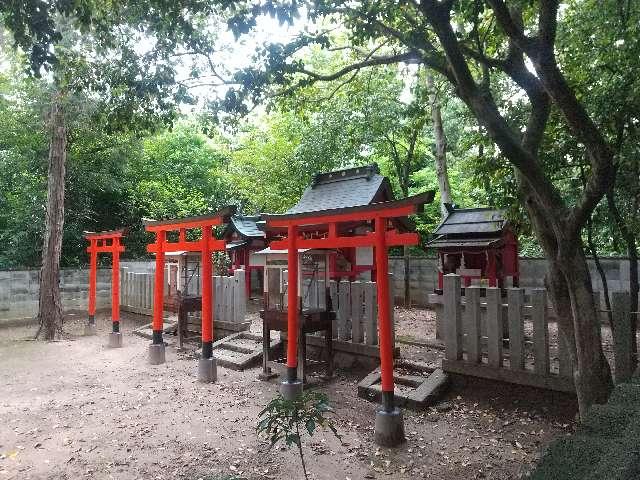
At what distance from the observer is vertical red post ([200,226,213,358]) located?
28.6ft

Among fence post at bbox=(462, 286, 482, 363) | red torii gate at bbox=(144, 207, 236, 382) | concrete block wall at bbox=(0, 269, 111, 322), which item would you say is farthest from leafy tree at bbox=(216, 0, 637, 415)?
concrete block wall at bbox=(0, 269, 111, 322)

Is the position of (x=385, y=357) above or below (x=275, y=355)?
above

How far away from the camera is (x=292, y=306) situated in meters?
7.58

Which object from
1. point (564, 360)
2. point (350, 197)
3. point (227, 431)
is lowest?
point (227, 431)

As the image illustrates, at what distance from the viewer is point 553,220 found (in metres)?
4.73

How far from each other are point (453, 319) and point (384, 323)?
5.42 ft

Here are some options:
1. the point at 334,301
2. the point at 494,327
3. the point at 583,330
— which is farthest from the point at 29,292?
the point at 583,330

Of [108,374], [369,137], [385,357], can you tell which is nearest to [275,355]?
[108,374]

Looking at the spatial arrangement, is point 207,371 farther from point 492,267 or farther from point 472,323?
point 492,267

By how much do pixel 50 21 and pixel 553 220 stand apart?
5.38m

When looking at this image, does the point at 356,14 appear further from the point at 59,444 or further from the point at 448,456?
the point at 59,444

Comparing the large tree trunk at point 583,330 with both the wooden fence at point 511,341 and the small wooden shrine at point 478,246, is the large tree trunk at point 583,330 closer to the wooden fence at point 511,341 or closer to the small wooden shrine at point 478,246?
the wooden fence at point 511,341

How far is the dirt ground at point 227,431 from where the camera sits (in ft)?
16.6

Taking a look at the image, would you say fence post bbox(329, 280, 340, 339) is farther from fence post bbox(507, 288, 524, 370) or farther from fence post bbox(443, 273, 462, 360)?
fence post bbox(507, 288, 524, 370)
